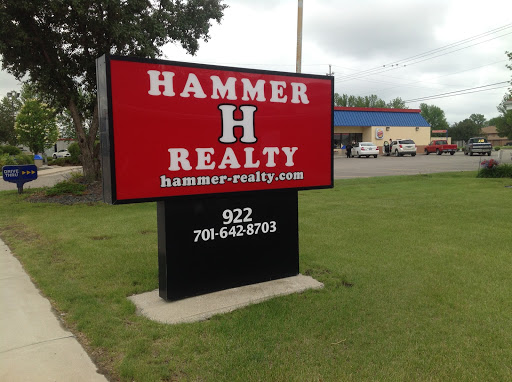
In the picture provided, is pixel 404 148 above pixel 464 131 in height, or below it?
below

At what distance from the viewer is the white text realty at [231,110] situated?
4.28 metres

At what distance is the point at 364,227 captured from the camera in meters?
8.05

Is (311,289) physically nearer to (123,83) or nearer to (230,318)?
(230,318)

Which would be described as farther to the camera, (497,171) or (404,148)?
(404,148)

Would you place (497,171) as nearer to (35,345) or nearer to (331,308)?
(331,308)

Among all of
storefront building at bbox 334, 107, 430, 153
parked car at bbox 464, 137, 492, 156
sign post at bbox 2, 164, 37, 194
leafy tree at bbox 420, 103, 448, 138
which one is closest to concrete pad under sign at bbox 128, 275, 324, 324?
sign post at bbox 2, 164, 37, 194

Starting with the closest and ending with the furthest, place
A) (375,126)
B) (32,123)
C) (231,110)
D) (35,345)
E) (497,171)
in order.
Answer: (35,345), (231,110), (497,171), (32,123), (375,126)

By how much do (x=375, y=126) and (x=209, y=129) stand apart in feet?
163

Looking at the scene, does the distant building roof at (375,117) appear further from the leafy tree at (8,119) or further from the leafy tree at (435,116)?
the leafy tree at (435,116)

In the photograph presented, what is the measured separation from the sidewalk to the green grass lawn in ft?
0.44

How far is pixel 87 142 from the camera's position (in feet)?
50.4

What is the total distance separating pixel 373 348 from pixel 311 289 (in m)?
1.48

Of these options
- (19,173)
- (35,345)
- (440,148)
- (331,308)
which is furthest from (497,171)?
(440,148)

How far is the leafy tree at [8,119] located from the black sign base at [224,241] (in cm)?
5742
